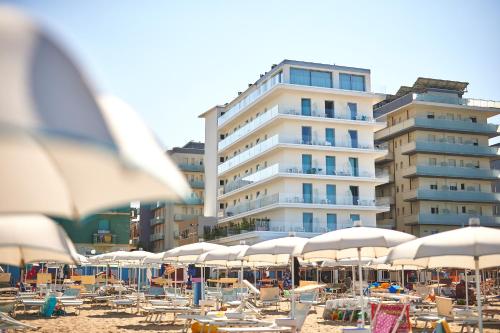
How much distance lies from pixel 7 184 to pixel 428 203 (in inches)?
2154

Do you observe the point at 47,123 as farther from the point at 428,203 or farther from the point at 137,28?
the point at 428,203

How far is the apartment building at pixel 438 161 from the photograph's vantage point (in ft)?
180

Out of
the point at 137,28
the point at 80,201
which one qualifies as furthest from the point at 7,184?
the point at 137,28

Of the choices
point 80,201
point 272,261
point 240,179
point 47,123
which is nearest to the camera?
point 47,123

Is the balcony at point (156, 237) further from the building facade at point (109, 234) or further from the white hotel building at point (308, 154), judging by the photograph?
the white hotel building at point (308, 154)

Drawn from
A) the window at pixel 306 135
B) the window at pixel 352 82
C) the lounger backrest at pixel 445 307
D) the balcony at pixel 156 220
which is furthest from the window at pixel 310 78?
the lounger backrest at pixel 445 307

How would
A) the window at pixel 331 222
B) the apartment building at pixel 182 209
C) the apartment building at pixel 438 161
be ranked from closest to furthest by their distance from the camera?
the window at pixel 331 222
the apartment building at pixel 438 161
the apartment building at pixel 182 209

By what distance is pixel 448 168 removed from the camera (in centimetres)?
5562

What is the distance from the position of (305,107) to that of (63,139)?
46.7 metres

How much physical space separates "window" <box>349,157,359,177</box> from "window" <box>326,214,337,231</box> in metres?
4.03

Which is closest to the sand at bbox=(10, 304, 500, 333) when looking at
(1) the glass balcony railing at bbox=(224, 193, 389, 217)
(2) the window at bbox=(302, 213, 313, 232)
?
(2) the window at bbox=(302, 213, 313, 232)

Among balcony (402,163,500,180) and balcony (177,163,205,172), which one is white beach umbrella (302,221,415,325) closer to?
balcony (402,163,500,180)

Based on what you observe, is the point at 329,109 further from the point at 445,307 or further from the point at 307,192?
the point at 445,307

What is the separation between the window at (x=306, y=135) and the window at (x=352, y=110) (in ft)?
→ 12.6
